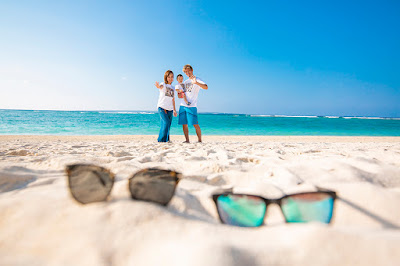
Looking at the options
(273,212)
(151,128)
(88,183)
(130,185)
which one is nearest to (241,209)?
(273,212)

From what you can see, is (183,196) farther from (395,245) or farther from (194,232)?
(395,245)

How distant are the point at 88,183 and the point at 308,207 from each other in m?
0.96

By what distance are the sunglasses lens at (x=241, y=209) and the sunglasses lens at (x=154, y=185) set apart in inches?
9.1

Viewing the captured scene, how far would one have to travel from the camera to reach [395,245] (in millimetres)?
522

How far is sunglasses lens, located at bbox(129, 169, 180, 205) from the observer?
86cm

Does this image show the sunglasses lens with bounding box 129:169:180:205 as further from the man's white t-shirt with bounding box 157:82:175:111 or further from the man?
the man's white t-shirt with bounding box 157:82:175:111

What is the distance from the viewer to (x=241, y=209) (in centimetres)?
82

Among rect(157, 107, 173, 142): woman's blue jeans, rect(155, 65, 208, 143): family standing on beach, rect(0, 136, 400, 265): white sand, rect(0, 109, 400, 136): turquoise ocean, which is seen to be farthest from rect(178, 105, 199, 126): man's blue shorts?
rect(0, 109, 400, 136): turquoise ocean

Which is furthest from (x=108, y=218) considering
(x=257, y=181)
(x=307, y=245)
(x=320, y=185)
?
(x=320, y=185)

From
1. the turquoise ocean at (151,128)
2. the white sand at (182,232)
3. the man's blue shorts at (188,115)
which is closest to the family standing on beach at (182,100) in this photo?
the man's blue shorts at (188,115)

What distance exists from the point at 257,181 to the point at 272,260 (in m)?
0.76

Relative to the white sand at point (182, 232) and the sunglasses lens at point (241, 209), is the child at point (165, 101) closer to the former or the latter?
the white sand at point (182, 232)

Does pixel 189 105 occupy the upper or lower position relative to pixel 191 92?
lower

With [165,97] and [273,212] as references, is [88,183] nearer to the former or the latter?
[273,212]
